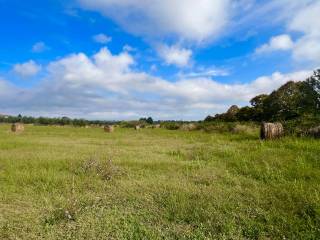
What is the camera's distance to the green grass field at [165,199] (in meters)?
5.45

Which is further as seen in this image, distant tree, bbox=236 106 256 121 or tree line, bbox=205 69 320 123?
distant tree, bbox=236 106 256 121

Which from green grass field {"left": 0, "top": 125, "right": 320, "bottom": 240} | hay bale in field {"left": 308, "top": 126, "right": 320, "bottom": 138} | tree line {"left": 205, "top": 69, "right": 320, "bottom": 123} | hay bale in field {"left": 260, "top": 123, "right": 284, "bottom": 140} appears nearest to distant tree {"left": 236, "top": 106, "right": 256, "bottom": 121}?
tree line {"left": 205, "top": 69, "right": 320, "bottom": 123}

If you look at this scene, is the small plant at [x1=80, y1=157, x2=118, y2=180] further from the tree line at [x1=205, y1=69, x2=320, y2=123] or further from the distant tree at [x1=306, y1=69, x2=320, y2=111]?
the distant tree at [x1=306, y1=69, x2=320, y2=111]

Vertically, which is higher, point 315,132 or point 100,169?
point 315,132

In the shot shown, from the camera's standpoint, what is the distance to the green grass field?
5.45m

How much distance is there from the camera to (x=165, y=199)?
6.87 m

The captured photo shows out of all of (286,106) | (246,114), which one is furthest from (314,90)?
(246,114)

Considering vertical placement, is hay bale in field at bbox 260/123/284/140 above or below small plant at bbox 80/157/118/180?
above

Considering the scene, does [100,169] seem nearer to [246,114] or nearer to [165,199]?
[165,199]

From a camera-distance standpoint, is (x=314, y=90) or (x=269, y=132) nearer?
(x=269, y=132)

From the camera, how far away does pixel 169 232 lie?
5441 mm

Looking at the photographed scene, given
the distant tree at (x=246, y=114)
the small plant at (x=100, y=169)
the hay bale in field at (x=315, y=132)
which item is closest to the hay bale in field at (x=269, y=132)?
the hay bale in field at (x=315, y=132)

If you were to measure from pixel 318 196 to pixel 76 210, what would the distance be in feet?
14.0

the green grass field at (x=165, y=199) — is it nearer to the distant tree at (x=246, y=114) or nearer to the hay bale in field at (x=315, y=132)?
the hay bale in field at (x=315, y=132)
